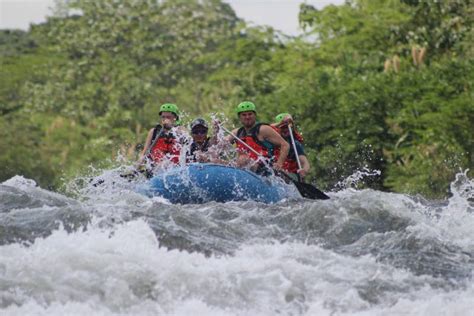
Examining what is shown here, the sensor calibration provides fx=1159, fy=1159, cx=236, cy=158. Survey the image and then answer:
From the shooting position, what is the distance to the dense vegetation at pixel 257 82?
23578 mm

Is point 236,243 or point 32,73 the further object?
point 32,73

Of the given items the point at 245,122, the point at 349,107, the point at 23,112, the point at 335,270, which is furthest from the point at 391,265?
the point at 23,112

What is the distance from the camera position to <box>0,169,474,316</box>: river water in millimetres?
9125

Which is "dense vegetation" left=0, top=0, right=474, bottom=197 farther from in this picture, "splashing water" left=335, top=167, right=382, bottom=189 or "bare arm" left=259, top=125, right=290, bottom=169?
"bare arm" left=259, top=125, right=290, bottom=169

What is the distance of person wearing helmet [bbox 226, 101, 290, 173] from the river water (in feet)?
8.18

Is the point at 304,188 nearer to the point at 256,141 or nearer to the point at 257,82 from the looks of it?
the point at 256,141

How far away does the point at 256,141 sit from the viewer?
590 inches

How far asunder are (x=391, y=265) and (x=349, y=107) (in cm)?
1446

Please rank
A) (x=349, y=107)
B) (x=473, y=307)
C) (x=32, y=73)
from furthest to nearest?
(x=32, y=73) → (x=349, y=107) → (x=473, y=307)

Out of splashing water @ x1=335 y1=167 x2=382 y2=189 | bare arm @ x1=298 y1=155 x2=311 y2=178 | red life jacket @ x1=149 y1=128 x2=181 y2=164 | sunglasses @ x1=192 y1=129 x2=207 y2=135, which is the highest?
sunglasses @ x1=192 y1=129 x2=207 y2=135

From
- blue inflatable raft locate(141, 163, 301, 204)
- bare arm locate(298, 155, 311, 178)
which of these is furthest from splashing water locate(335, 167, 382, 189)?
blue inflatable raft locate(141, 163, 301, 204)

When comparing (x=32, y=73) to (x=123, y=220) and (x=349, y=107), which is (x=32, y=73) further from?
(x=123, y=220)

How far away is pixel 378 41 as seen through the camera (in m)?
30.2

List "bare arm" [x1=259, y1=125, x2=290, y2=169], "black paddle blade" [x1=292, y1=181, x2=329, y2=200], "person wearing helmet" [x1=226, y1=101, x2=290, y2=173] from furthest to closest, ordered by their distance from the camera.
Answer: "bare arm" [x1=259, y1=125, x2=290, y2=169], "person wearing helmet" [x1=226, y1=101, x2=290, y2=173], "black paddle blade" [x1=292, y1=181, x2=329, y2=200]
